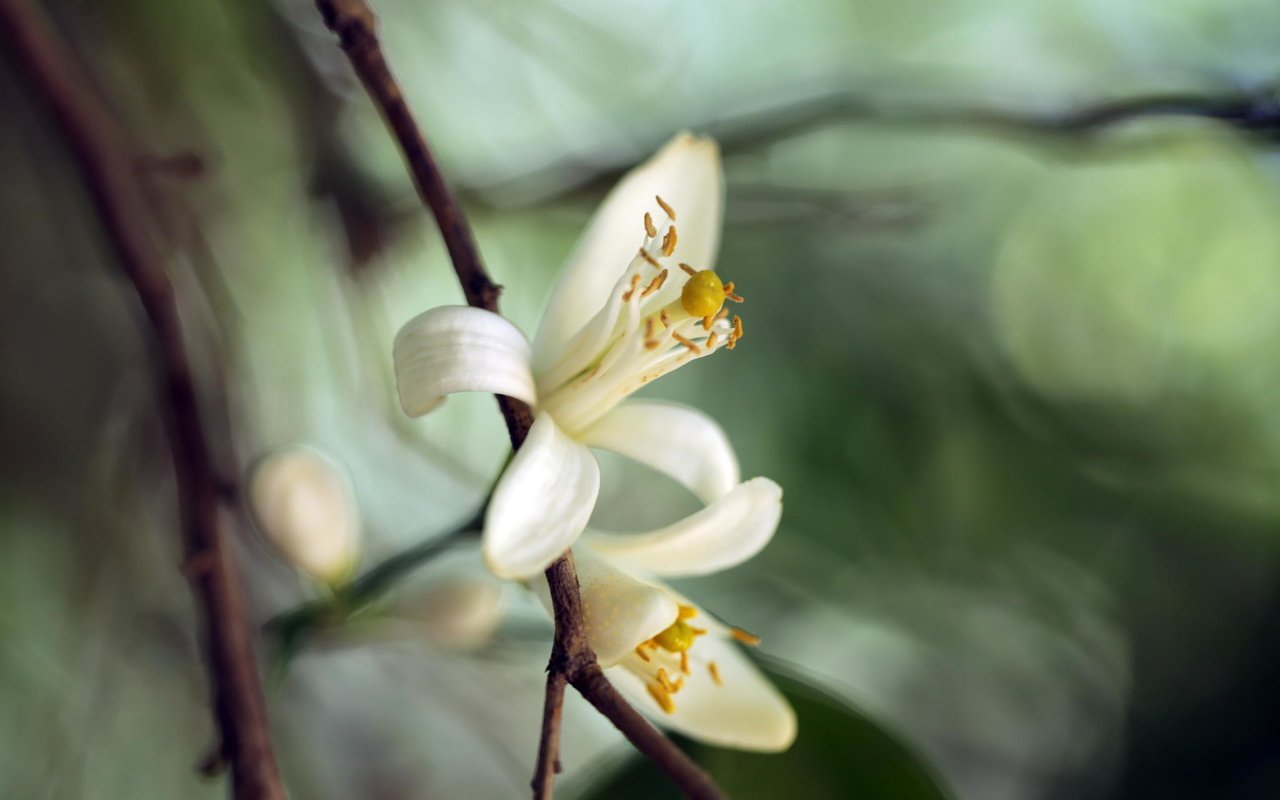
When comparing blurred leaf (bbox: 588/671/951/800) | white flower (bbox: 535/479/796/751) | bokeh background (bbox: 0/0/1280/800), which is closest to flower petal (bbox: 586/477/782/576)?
white flower (bbox: 535/479/796/751)

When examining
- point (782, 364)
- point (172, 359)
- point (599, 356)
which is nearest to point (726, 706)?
point (599, 356)

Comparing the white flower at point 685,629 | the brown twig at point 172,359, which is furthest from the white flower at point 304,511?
the white flower at point 685,629

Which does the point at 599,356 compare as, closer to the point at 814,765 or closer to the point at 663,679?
the point at 663,679

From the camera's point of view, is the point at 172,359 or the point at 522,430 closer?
the point at 522,430

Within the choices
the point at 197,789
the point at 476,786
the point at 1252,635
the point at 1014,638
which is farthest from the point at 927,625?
the point at 197,789

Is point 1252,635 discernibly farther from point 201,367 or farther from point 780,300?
point 201,367

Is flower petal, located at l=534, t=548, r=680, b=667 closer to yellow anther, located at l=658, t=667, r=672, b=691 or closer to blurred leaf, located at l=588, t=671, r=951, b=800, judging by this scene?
yellow anther, located at l=658, t=667, r=672, b=691

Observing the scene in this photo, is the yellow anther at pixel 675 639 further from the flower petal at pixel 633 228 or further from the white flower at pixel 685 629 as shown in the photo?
the flower petal at pixel 633 228
